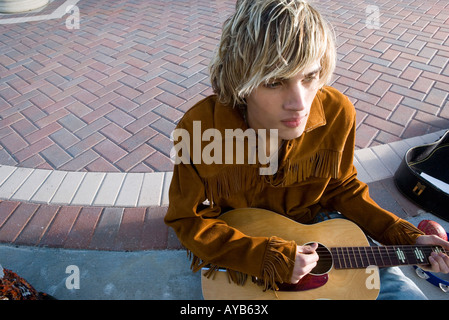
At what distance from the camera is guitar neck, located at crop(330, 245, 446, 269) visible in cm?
133

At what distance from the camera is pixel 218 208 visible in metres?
1.47

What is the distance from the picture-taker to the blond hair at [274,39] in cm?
91

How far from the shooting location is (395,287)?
133 centimetres

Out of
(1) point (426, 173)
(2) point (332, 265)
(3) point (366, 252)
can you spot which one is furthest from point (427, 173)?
(2) point (332, 265)

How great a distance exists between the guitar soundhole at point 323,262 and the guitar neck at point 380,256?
0.02 meters

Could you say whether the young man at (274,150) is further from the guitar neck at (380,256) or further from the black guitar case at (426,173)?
the black guitar case at (426,173)

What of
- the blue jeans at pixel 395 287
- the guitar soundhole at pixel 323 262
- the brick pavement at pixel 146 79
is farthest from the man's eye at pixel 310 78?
the brick pavement at pixel 146 79

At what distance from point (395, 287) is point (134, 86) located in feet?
9.64

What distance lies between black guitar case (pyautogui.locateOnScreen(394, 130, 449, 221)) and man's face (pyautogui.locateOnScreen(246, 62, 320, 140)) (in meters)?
1.38

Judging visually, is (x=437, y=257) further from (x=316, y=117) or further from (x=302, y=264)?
(x=316, y=117)

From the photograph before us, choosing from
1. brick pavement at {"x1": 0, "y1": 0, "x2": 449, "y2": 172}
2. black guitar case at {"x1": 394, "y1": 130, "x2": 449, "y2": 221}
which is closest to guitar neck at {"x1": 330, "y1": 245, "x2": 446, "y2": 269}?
black guitar case at {"x1": 394, "y1": 130, "x2": 449, "y2": 221}

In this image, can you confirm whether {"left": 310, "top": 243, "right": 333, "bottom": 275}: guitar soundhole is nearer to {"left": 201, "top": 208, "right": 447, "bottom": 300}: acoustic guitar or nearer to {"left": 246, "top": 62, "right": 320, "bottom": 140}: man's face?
{"left": 201, "top": 208, "right": 447, "bottom": 300}: acoustic guitar

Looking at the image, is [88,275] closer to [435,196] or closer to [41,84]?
[435,196]

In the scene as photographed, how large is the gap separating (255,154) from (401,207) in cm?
135
